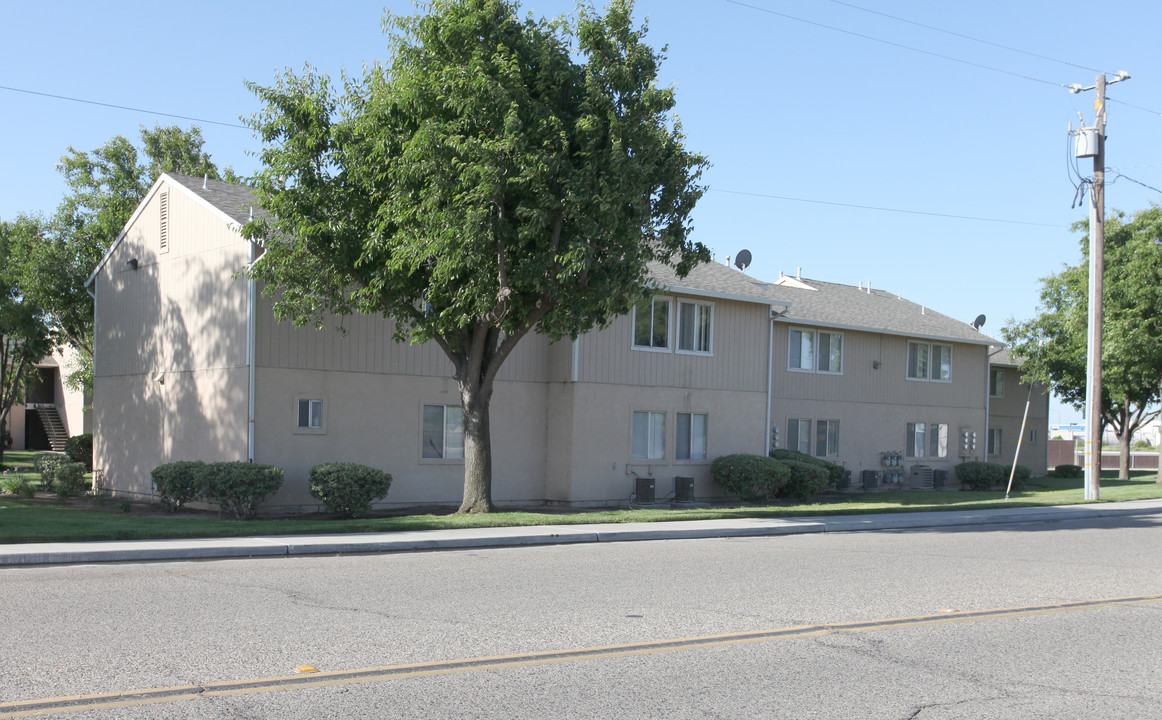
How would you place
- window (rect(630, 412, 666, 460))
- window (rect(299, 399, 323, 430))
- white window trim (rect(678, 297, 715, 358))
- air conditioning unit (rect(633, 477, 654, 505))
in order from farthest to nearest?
white window trim (rect(678, 297, 715, 358)) < window (rect(630, 412, 666, 460)) < air conditioning unit (rect(633, 477, 654, 505)) < window (rect(299, 399, 323, 430))

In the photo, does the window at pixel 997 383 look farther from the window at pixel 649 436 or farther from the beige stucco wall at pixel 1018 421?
the window at pixel 649 436

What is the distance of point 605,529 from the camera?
55.2 feet

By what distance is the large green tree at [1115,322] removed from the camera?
107 ft

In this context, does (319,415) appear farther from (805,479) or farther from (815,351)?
(815,351)

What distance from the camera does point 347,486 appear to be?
1848 cm

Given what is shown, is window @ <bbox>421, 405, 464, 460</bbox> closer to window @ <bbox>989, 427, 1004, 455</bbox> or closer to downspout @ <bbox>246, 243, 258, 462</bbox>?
downspout @ <bbox>246, 243, 258, 462</bbox>

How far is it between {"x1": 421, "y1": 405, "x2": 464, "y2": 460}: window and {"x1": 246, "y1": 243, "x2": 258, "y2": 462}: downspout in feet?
12.7

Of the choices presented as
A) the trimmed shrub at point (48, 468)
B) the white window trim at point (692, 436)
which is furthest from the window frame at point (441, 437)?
the trimmed shrub at point (48, 468)

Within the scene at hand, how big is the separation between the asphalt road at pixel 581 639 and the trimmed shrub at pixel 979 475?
803 inches

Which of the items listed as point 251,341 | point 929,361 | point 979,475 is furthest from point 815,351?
point 251,341

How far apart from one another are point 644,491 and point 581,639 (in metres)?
15.8

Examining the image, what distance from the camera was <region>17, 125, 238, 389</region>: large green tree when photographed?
2797 centimetres

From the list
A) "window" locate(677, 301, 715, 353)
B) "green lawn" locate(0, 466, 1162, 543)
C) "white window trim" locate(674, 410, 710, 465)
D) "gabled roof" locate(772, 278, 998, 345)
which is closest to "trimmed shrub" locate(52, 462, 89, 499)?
"green lawn" locate(0, 466, 1162, 543)

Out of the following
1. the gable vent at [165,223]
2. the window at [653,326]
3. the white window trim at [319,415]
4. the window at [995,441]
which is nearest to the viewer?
the white window trim at [319,415]
